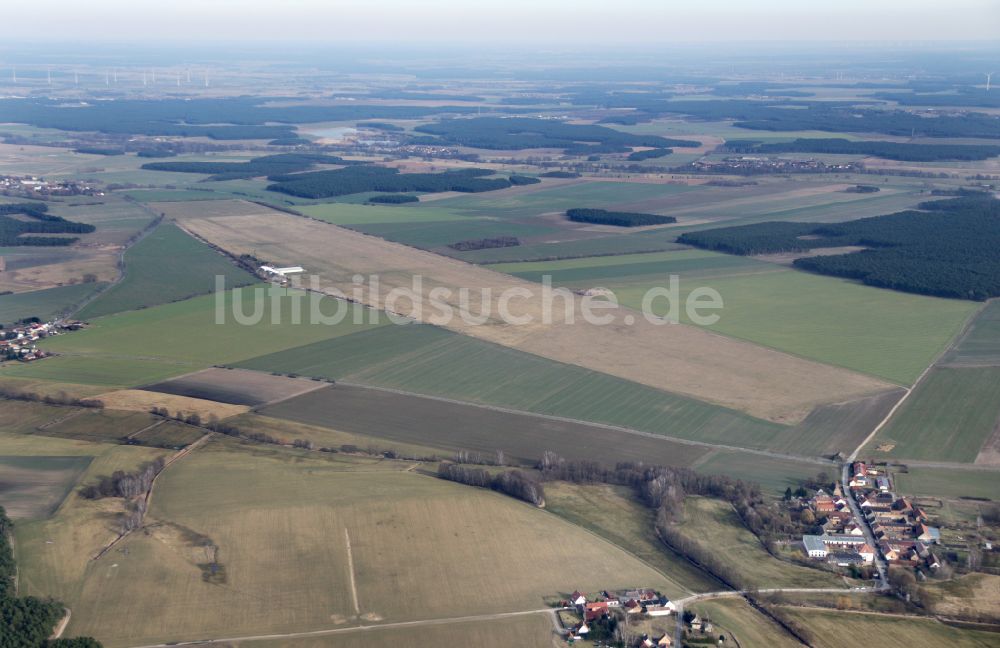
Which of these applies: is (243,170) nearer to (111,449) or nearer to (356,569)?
(111,449)

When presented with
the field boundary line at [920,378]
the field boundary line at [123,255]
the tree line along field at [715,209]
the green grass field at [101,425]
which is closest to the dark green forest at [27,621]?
the green grass field at [101,425]

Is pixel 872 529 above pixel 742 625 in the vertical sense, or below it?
above

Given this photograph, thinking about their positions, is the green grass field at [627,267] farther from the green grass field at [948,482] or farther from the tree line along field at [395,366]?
the green grass field at [948,482]

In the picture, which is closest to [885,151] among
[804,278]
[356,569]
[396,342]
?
[804,278]

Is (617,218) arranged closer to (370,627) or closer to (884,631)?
(884,631)

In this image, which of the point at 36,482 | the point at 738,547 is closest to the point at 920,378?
the point at 738,547

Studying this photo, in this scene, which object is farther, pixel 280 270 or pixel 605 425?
pixel 280 270

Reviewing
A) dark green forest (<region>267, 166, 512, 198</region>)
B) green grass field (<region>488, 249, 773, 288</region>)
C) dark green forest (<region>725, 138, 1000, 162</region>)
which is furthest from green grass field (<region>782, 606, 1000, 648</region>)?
dark green forest (<region>725, 138, 1000, 162</region>)
